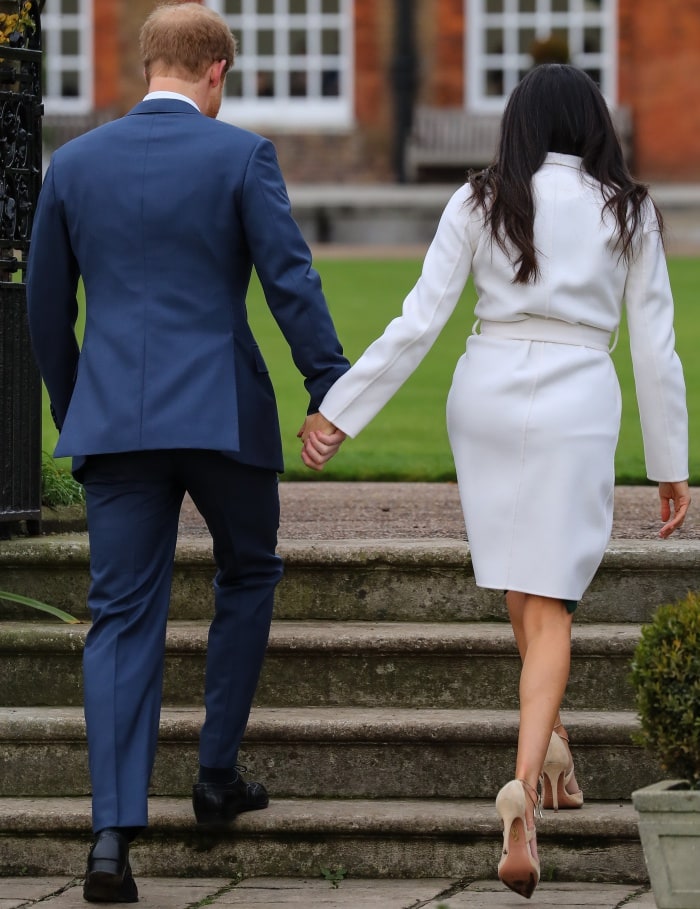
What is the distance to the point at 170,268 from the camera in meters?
3.78

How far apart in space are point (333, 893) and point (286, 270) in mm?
1360

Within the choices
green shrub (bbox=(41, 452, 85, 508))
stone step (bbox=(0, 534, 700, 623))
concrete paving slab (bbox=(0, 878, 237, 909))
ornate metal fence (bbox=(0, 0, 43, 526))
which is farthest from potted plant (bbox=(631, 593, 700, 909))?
green shrub (bbox=(41, 452, 85, 508))

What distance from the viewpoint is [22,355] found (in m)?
4.96

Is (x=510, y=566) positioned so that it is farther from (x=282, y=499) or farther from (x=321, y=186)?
(x=321, y=186)

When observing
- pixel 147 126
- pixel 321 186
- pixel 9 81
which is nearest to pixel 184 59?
pixel 147 126

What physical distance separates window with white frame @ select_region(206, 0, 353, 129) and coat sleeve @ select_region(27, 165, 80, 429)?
1973 centimetres

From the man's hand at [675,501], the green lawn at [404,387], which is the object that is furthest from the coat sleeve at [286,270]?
the green lawn at [404,387]

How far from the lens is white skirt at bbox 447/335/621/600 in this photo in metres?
3.75

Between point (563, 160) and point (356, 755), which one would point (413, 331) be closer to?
point (563, 160)

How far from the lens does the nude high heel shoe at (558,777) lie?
4.03 meters

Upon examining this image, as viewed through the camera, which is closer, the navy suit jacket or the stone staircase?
the navy suit jacket

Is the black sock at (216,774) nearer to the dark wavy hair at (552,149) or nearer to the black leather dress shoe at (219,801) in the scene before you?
the black leather dress shoe at (219,801)

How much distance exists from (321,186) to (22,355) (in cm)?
1831

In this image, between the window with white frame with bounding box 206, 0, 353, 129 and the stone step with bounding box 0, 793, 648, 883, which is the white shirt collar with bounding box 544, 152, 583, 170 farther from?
the window with white frame with bounding box 206, 0, 353, 129
